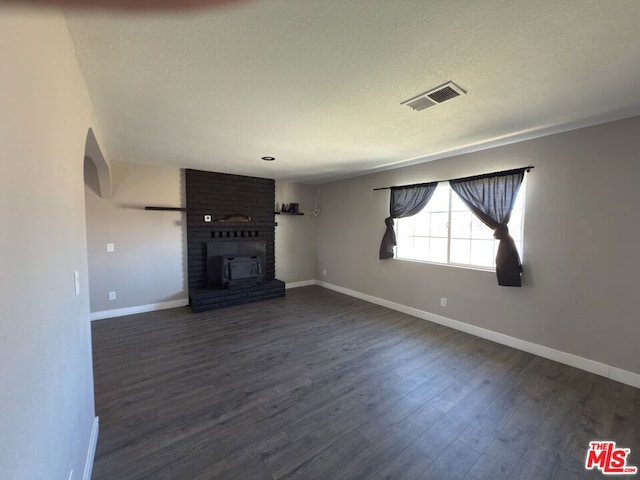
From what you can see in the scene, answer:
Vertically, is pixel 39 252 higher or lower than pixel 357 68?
lower

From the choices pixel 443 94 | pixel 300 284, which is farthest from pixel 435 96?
pixel 300 284

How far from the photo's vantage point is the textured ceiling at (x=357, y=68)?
3.90 ft

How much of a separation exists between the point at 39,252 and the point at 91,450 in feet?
4.90

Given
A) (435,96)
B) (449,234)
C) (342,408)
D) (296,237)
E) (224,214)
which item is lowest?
(342,408)

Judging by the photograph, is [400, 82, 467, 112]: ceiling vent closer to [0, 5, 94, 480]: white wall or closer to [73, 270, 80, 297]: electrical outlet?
[0, 5, 94, 480]: white wall

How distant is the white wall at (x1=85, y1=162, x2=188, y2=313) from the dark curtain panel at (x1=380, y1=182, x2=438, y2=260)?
11.4 ft

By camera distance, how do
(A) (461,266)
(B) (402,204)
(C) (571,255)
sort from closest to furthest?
(C) (571,255)
(A) (461,266)
(B) (402,204)

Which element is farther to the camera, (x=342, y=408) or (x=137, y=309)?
(x=137, y=309)

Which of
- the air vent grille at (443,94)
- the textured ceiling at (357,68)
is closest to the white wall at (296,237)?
the textured ceiling at (357,68)

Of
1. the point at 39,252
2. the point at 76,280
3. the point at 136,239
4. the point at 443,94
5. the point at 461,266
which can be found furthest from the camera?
the point at 136,239

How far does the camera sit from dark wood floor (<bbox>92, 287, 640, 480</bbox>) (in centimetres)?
155

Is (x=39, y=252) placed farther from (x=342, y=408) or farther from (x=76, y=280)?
(x=342, y=408)

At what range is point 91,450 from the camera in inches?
60.9

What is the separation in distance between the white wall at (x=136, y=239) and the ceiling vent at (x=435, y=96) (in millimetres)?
3838
